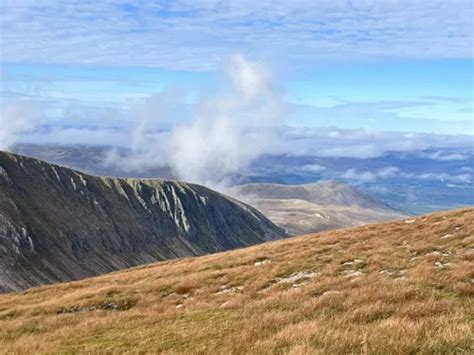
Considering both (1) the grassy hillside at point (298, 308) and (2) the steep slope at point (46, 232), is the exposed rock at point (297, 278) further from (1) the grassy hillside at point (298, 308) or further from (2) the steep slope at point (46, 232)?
(2) the steep slope at point (46, 232)

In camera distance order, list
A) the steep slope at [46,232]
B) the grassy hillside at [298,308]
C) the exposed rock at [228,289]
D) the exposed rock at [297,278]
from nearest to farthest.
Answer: the grassy hillside at [298,308], the exposed rock at [297,278], the exposed rock at [228,289], the steep slope at [46,232]

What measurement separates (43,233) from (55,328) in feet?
482

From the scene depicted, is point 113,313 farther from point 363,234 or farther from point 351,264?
point 363,234

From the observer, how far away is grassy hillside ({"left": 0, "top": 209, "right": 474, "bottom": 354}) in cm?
1024

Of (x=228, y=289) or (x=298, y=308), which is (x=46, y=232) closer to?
(x=228, y=289)

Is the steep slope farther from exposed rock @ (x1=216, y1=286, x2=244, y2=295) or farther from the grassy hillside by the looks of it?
exposed rock @ (x1=216, y1=286, x2=244, y2=295)

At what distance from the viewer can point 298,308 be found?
47.9 ft

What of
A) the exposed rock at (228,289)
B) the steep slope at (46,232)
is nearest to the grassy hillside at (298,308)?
the exposed rock at (228,289)

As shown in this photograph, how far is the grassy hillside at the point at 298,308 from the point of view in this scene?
1024cm

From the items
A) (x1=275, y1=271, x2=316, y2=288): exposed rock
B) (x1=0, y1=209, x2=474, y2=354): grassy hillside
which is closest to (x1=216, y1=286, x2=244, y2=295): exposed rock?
(x1=0, y1=209, x2=474, y2=354): grassy hillside

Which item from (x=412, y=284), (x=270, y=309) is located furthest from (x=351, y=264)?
(x=270, y=309)

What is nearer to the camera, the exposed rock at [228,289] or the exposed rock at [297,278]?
the exposed rock at [297,278]

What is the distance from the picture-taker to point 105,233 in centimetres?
19362

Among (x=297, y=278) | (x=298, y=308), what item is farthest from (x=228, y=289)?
(x=298, y=308)
